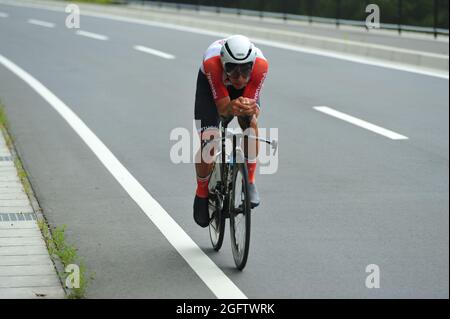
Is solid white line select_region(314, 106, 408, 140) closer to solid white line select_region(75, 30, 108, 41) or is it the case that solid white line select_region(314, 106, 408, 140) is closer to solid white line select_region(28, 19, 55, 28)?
solid white line select_region(75, 30, 108, 41)

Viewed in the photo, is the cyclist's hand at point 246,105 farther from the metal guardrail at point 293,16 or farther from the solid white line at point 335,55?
the metal guardrail at point 293,16

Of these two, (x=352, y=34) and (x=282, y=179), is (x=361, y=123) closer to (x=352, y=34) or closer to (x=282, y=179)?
(x=282, y=179)

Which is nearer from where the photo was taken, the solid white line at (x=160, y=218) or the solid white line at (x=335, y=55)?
the solid white line at (x=160, y=218)

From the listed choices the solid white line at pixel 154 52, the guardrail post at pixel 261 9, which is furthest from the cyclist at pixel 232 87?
the guardrail post at pixel 261 9

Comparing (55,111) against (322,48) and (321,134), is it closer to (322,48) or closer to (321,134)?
(321,134)

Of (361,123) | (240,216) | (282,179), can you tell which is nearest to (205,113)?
(240,216)

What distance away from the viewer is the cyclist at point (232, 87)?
249 inches

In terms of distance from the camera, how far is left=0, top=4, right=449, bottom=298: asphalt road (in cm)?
702

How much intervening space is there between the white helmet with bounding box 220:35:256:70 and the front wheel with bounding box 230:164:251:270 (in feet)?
2.59

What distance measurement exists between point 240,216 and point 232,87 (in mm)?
902

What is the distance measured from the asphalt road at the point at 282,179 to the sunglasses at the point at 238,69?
1412mm

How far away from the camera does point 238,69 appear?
21.2ft

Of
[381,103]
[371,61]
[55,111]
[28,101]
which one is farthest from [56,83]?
[371,61]
